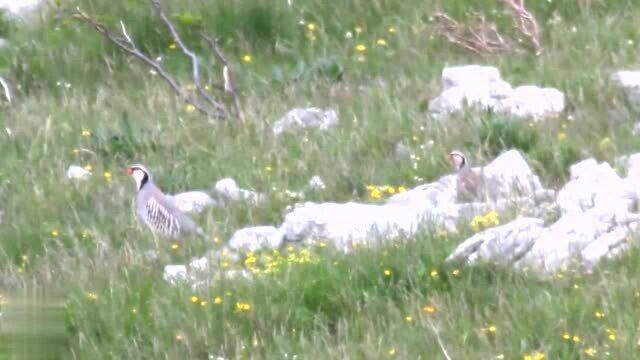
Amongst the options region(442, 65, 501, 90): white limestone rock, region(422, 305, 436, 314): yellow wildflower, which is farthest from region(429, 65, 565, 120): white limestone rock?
region(422, 305, 436, 314): yellow wildflower

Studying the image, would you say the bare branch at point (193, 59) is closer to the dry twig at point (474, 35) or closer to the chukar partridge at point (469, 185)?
the dry twig at point (474, 35)

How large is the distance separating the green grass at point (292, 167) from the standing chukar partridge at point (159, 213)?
0.10m

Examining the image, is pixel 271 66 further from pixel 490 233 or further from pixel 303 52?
pixel 490 233

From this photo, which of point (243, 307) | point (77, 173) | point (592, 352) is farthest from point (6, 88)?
point (592, 352)

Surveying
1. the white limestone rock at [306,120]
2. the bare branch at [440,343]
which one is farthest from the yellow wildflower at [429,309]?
the white limestone rock at [306,120]

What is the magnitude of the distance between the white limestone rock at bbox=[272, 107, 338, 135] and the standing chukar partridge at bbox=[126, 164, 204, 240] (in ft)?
Result: 4.41

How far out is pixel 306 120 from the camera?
9.84 m

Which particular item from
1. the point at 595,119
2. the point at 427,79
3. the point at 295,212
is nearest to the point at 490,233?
the point at 295,212

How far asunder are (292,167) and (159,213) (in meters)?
1.19

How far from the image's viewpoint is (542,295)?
5684 millimetres

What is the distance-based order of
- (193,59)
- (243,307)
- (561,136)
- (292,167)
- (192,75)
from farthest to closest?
(192,75), (193,59), (292,167), (561,136), (243,307)

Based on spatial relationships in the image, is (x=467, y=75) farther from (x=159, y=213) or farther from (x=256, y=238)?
(x=256, y=238)

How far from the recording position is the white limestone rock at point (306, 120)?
965cm

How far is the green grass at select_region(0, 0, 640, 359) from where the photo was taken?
5.72 m
